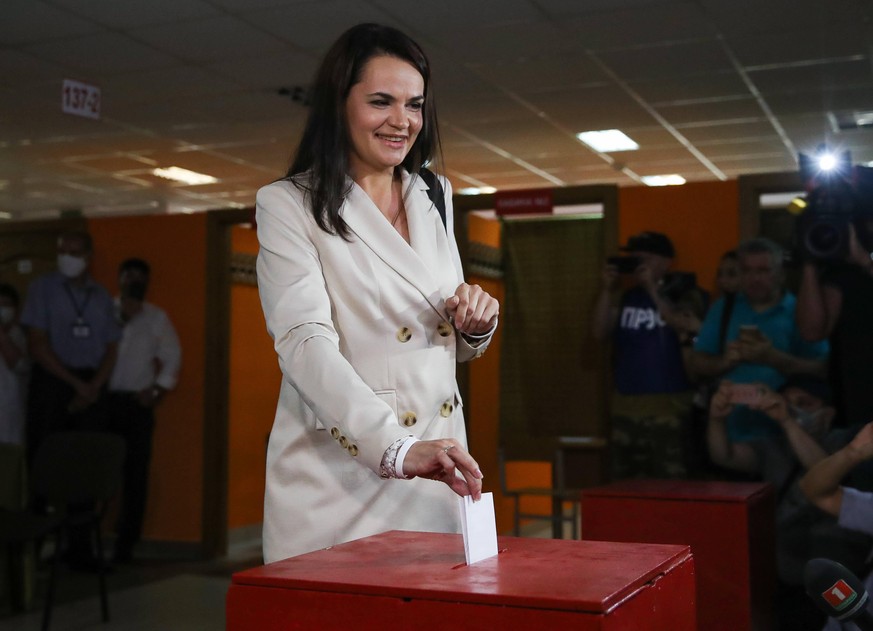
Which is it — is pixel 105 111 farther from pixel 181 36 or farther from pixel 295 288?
pixel 295 288

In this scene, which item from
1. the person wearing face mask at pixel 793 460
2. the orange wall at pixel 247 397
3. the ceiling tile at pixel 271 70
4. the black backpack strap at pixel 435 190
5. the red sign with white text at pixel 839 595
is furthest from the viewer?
the orange wall at pixel 247 397

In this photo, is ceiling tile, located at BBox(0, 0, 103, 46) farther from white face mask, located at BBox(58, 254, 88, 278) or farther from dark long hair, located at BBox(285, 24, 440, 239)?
dark long hair, located at BBox(285, 24, 440, 239)

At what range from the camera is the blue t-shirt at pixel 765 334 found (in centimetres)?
471

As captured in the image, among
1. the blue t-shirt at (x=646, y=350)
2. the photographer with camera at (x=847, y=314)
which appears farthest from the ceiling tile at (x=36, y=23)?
the photographer with camera at (x=847, y=314)

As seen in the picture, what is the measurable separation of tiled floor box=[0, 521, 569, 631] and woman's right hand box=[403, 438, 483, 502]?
13.0 ft

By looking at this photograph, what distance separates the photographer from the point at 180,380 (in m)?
7.19

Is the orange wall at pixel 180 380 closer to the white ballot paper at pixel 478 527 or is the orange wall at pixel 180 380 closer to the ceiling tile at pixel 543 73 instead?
the ceiling tile at pixel 543 73

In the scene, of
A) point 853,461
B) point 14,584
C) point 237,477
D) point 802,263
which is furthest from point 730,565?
point 237,477

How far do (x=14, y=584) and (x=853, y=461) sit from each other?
13.4 ft

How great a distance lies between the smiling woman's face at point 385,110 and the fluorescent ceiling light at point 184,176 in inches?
420

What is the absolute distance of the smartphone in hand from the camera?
404 centimetres

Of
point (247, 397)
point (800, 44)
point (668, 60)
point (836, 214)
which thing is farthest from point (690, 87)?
point (836, 214)

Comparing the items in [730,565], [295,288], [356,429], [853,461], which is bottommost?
[730,565]

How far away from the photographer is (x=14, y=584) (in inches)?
208
